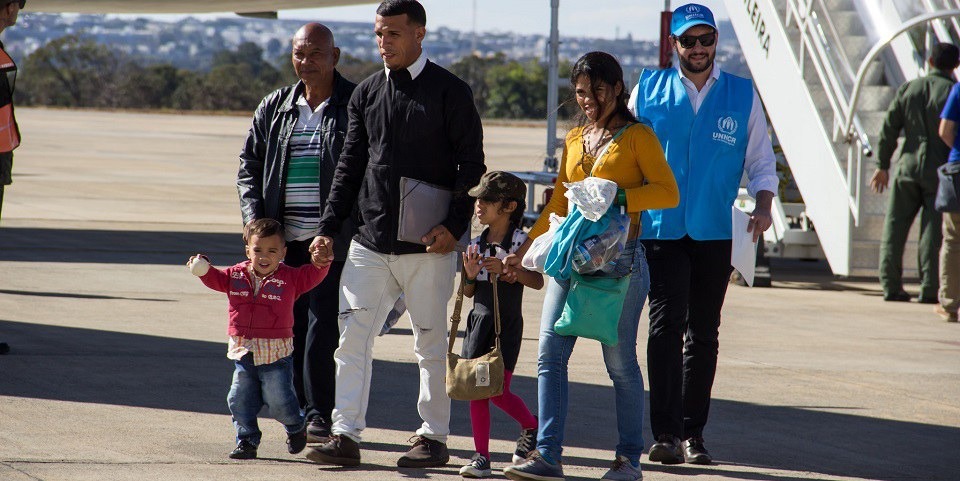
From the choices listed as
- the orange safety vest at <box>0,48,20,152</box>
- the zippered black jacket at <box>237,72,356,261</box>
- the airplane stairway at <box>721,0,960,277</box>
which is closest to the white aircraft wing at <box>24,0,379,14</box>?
the airplane stairway at <box>721,0,960,277</box>

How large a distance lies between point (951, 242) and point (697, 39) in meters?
5.82

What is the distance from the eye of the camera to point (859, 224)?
12094mm

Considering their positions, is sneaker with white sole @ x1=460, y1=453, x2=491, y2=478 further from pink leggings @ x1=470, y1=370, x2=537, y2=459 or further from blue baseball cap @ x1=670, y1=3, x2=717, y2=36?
blue baseball cap @ x1=670, y1=3, x2=717, y2=36

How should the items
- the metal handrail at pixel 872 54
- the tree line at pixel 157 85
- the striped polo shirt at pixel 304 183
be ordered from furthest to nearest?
the tree line at pixel 157 85
the metal handrail at pixel 872 54
the striped polo shirt at pixel 304 183

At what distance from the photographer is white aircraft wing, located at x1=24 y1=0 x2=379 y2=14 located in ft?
66.8

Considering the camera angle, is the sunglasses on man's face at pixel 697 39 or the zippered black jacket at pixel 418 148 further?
the sunglasses on man's face at pixel 697 39

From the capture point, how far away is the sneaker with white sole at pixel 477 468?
215 inches

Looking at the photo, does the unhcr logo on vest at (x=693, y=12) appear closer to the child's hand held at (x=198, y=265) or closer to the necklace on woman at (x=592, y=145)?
the necklace on woman at (x=592, y=145)

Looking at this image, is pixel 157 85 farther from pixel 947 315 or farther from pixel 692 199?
pixel 692 199

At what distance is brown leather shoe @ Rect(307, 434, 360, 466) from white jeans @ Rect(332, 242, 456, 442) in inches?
1.8

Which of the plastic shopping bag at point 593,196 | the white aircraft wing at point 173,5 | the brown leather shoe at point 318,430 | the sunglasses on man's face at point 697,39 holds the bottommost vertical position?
the brown leather shoe at point 318,430

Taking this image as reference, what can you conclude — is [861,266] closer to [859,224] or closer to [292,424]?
[859,224]

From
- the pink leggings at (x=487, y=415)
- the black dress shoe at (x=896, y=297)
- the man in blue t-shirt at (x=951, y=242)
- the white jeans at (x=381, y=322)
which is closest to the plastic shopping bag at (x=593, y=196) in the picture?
the white jeans at (x=381, y=322)

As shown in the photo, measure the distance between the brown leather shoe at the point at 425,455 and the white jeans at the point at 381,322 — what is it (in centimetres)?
3
